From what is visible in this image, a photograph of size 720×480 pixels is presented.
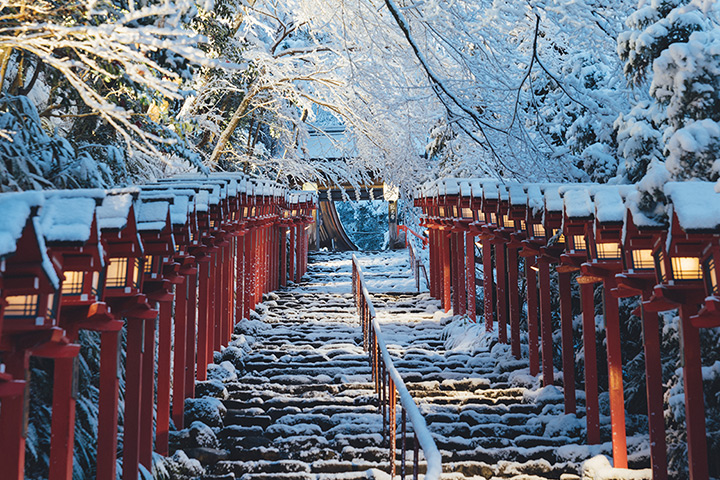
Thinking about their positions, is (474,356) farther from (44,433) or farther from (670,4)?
(44,433)

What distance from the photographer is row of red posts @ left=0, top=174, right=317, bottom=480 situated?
3.46 metres

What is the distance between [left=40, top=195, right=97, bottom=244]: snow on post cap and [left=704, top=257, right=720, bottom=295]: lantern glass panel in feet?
13.7

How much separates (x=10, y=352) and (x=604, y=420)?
22.1 ft

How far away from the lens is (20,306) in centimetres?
355

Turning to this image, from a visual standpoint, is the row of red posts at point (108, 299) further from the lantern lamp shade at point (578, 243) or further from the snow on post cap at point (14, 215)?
the lantern lamp shade at point (578, 243)

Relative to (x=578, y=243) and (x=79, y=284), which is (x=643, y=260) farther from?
(x=79, y=284)

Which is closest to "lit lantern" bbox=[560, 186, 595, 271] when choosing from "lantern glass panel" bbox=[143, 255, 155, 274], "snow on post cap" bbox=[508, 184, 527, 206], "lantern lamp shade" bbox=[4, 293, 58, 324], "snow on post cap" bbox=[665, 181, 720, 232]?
"snow on post cap" bbox=[508, 184, 527, 206]

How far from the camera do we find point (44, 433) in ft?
18.2

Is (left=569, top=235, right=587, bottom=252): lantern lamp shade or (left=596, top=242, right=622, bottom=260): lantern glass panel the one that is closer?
(left=596, top=242, right=622, bottom=260): lantern glass panel

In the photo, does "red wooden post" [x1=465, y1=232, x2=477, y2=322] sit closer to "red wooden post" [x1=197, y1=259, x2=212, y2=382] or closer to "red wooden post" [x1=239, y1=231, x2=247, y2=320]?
"red wooden post" [x1=239, y1=231, x2=247, y2=320]

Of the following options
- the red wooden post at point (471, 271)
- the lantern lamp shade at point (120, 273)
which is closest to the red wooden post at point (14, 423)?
the lantern lamp shade at point (120, 273)

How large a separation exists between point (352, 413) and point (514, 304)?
3.68 metres

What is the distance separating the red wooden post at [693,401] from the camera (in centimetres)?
490

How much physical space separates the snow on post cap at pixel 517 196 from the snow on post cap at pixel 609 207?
9.01ft
